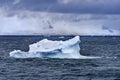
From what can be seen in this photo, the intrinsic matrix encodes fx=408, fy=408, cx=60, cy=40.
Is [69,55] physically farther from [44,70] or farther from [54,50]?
[44,70]

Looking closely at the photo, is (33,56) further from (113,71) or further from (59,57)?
(113,71)

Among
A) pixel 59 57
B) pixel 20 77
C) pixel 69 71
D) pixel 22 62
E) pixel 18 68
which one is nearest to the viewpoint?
pixel 20 77

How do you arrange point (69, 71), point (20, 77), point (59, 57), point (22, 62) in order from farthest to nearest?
point (59, 57) < point (22, 62) < point (69, 71) < point (20, 77)

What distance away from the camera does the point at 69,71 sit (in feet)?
152

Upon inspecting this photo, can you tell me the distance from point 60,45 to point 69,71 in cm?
1203

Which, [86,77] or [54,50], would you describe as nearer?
[86,77]

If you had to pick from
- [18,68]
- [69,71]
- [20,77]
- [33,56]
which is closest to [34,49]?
[33,56]

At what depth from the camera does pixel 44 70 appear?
154ft

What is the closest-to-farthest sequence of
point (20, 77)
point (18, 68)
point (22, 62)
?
point (20, 77) → point (18, 68) → point (22, 62)

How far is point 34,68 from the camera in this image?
49.1 metres

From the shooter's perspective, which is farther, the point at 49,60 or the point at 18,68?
the point at 49,60

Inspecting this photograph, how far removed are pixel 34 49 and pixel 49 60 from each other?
3.04m

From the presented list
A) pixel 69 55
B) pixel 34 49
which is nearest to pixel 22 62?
pixel 34 49

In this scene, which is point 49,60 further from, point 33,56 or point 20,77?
point 20,77
